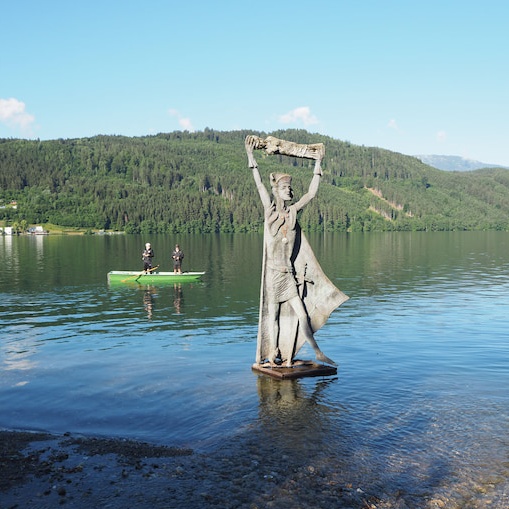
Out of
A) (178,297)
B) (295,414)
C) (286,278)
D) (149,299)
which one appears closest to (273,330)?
(286,278)

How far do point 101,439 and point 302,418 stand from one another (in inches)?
167

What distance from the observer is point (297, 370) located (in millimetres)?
16312

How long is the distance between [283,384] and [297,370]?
1.86ft

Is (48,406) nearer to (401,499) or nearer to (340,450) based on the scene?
(340,450)

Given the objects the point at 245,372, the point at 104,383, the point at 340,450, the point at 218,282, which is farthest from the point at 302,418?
the point at 218,282

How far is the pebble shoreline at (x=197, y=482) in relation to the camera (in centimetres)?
930

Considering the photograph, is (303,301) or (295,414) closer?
(295,414)

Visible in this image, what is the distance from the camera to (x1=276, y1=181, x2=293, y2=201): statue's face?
16.2 meters

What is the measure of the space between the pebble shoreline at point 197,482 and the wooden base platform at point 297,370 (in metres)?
4.49

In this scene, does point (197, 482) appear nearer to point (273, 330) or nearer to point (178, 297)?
point (273, 330)

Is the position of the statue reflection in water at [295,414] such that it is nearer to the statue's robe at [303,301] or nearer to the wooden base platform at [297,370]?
the wooden base platform at [297,370]

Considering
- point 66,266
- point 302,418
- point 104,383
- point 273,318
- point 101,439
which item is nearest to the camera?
point 101,439

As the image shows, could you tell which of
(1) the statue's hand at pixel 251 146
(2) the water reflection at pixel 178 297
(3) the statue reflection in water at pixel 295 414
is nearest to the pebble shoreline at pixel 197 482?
(3) the statue reflection in water at pixel 295 414

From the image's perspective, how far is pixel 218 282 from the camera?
53219 millimetres
